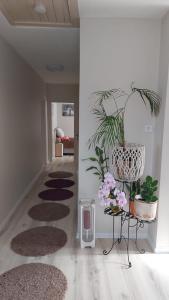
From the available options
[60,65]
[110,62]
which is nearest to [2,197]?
[110,62]

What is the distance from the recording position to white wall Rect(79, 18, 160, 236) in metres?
2.38

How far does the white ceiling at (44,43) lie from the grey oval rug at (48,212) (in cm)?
239

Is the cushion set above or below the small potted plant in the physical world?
above

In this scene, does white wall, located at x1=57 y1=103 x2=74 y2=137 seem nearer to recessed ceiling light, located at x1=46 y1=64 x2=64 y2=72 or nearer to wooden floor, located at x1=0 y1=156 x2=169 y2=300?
recessed ceiling light, located at x1=46 y1=64 x2=64 y2=72

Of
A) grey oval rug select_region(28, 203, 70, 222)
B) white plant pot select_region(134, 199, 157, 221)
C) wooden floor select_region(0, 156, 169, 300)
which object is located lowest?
wooden floor select_region(0, 156, 169, 300)

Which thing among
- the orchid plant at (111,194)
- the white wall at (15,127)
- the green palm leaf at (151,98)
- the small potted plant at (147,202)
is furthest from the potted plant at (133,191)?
the white wall at (15,127)

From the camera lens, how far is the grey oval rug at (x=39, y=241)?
7.91 feet

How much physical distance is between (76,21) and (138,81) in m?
0.92

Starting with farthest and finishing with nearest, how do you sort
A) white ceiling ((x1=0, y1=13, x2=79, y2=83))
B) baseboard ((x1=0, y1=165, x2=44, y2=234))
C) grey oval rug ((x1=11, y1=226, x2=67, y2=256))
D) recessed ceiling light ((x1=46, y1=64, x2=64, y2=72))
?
recessed ceiling light ((x1=46, y1=64, x2=64, y2=72)) < baseboard ((x1=0, y1=165, x2=44, y2=234)) < white ceiling ((x1=0, y1=13, x2=79, y2=83)) < grey oval rug ((x1=11, y1=226, x2=67, y2=256))

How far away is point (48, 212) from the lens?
339cm

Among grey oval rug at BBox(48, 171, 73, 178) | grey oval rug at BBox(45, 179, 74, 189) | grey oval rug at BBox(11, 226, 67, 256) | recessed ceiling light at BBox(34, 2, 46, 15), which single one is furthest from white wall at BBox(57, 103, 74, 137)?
recessed ceiling light at BBox(34, 2, 46, 15)

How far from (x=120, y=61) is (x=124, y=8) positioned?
1.58ft

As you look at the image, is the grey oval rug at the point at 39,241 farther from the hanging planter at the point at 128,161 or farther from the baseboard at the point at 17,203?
the hanging planter at the point at 128,161

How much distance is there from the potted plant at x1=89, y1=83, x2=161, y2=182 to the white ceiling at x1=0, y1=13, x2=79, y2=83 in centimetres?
95
